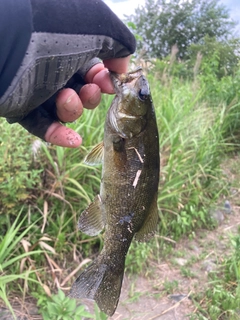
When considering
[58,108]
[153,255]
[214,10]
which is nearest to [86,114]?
[153,255]

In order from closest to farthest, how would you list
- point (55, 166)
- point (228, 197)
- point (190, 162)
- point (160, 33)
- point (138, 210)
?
1. point (138, 210)
2. point (55, 166)
3. point (190, 162)
4. point (228, 197)
5. point (160, 33)

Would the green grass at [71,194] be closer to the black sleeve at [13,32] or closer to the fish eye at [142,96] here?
the fish eye at [142,96]

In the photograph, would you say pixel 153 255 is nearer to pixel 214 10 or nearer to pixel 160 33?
pixel 160 33

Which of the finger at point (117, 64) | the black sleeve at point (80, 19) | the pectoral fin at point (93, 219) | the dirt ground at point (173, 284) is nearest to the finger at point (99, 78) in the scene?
the finger at point (117, 64)

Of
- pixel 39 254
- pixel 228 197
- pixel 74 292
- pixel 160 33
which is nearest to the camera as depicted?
pixel 74 292

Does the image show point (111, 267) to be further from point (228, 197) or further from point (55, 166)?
point (228, 197)

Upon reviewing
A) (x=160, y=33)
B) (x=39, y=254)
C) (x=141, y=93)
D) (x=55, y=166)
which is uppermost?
(x=141, y=93)

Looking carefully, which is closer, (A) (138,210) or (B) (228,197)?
(A) (138,210)

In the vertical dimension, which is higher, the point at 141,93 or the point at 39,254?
the point at 141,93
